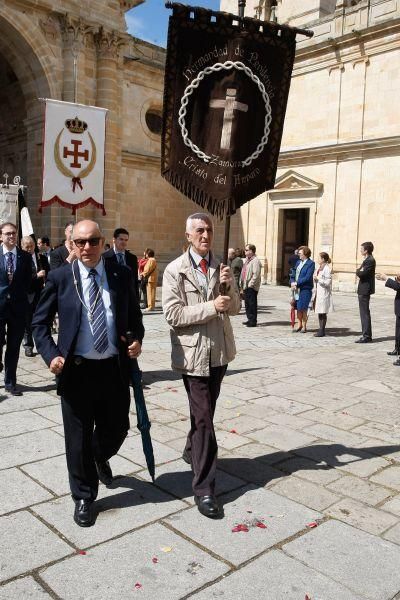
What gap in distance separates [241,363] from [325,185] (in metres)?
15.7

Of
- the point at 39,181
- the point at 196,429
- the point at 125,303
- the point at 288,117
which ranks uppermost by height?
the point at 288,117

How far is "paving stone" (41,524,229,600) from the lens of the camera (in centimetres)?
259

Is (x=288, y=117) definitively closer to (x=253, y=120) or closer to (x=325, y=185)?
(x=325, y=185)

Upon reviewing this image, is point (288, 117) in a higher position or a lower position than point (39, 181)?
higher

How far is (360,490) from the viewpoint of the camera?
3.79 metres

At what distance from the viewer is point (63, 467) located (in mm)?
4031

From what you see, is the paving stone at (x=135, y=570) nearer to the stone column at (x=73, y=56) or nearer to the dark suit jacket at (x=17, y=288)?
the dark suit jacket at (x=17, y=288)

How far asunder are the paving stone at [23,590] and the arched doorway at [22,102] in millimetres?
16043

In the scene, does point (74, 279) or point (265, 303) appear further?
point (265, 303)

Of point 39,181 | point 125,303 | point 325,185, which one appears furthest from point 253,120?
point 325,185

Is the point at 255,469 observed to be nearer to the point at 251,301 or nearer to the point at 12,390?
the point at 12,390

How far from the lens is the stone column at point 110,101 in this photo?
18000 mm

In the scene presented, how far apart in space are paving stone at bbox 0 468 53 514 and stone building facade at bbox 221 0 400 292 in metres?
18.1

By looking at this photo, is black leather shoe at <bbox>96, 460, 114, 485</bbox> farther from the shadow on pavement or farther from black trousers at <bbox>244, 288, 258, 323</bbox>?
black trousers at <bbox>244, 288, 258, 323</bbox>
